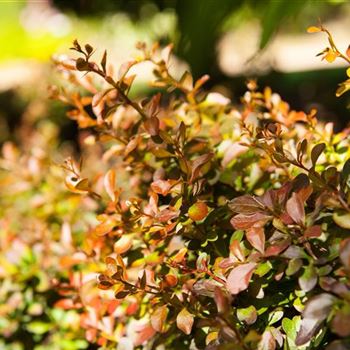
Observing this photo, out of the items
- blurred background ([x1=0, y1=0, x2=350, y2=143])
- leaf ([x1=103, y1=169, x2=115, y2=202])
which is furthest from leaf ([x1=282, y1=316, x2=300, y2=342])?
blurred background ([x1=0, y1=0, x2=350, y2=143])

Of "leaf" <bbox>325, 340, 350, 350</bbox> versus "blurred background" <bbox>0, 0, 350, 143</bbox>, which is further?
"blurred background" <bbox>0, 0, 350, 143</bbox>

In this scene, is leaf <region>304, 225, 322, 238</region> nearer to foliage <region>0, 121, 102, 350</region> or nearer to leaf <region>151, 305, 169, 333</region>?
leaf <region>151, 305, 169, 333</region>

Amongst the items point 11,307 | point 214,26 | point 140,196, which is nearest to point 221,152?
point 140,196

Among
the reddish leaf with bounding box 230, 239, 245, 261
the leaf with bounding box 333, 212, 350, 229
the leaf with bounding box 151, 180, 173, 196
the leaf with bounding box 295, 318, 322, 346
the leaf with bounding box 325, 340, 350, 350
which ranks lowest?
the leaf with bounding box 295, 318, 322, 346

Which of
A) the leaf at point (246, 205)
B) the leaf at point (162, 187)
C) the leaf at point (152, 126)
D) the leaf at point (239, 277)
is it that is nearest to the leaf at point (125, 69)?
the leaf at point (152, 126)

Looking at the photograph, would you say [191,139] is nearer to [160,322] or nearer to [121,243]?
[121,243]

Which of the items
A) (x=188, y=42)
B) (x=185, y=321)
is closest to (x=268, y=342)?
(x=185, y=321)
